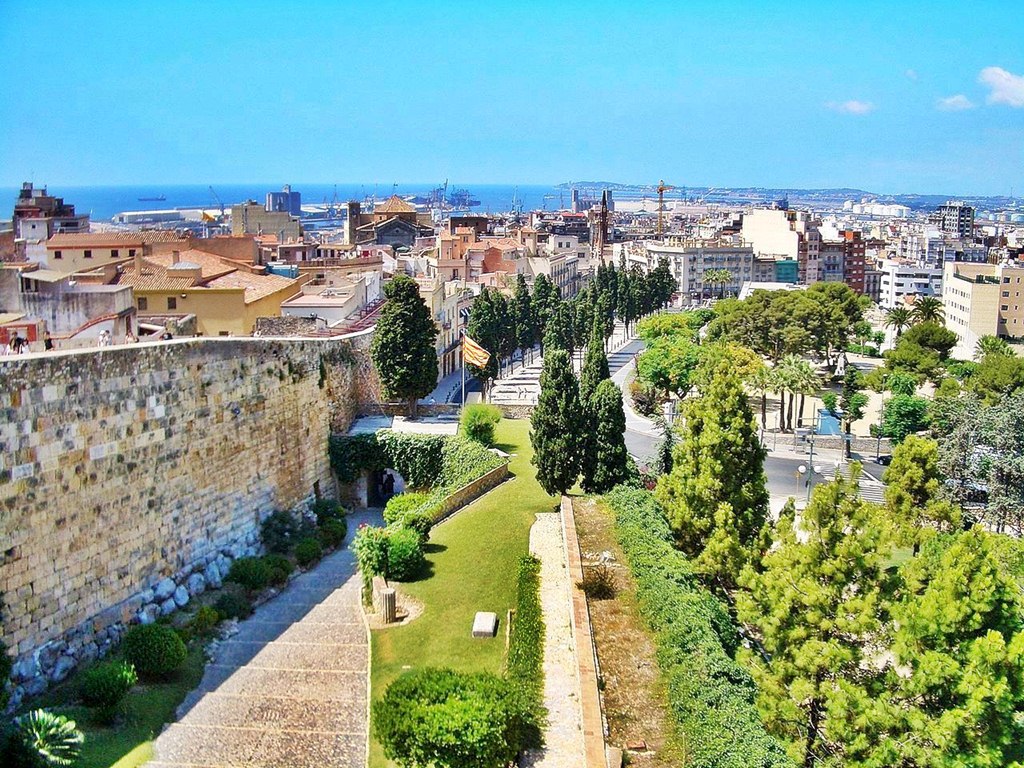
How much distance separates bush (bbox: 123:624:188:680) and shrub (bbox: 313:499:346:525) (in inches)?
411

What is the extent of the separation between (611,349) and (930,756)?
74587 mm

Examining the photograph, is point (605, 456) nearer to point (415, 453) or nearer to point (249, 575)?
point (415, 453)

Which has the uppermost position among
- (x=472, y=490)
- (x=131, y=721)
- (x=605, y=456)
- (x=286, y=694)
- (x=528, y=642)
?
(x=605, y=456)

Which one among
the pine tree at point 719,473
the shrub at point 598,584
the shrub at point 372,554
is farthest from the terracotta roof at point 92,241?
the shrub at point 598,584

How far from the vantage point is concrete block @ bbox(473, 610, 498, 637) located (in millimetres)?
21920

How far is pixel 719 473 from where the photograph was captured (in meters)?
27.1

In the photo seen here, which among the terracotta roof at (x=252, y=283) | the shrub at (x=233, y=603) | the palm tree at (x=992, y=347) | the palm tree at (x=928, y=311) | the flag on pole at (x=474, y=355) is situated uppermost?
the terracotta roof at (x=252, y=283)

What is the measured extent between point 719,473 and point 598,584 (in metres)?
6.05

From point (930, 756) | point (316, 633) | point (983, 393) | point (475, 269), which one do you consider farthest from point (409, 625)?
point (475, 269)

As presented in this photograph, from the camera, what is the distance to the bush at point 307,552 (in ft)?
95.2

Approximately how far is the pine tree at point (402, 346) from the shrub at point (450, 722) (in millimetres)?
21643

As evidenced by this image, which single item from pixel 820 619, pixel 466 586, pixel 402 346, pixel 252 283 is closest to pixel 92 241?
pixel 252 283

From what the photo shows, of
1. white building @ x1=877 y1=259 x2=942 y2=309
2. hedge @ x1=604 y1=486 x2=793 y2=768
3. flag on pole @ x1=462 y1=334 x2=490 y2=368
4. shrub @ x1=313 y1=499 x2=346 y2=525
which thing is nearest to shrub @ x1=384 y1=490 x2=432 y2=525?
shrub @ x1=313 y1=499 x2=346 y2=525

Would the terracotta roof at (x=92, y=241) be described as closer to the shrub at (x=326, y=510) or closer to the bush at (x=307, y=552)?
the shrub at (x=326, y=510)
